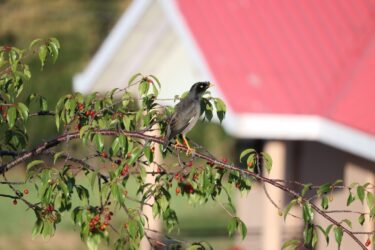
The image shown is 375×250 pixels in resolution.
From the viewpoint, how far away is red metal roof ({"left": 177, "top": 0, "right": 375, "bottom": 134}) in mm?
12125

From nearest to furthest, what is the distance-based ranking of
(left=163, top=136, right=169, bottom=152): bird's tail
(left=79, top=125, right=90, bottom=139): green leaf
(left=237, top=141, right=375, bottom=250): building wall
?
(left=79, top=125, right=90, bottom=139): green leaf, (left=163, top=136, right=169, bottom=152): bird's tail, (left=237, top=141, right=375, bottom=250): building wall

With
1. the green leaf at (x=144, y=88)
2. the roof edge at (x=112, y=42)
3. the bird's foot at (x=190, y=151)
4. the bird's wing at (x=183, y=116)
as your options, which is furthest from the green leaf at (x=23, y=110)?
the roof edge at (x=112, y=42)

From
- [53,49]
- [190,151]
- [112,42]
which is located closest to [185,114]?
[190,151]

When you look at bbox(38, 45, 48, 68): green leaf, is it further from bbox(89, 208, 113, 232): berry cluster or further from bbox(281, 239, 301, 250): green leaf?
bbox(281, 239, 301, 250): green leaf

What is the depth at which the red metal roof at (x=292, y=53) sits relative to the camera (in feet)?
39.8

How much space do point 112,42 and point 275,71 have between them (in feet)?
12.3

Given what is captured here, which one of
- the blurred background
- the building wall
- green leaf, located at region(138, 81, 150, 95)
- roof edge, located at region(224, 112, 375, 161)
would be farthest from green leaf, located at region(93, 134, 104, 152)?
the building wall

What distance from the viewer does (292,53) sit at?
516 inches

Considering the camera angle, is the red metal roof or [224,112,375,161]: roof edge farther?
the red metal roof

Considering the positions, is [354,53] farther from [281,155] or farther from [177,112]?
[177,112]

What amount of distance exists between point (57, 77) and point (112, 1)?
1011 cm

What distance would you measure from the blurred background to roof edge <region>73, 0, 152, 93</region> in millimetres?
15

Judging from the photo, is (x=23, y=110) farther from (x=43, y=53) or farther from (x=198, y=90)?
(x=198, y=90)

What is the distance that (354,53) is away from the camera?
42.7ft
